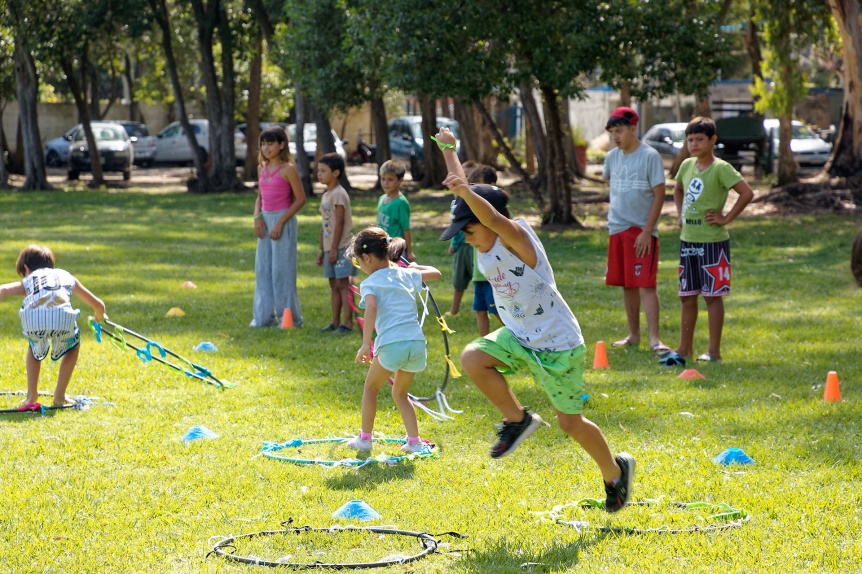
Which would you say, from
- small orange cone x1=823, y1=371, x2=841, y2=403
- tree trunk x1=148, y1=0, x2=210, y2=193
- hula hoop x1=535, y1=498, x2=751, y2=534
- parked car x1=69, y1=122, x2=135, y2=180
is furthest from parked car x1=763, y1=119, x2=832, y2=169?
hula hoop x1=535, y1=498, x2=751, y2=534

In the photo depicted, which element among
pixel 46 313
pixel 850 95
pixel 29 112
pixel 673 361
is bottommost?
pixel 673 361

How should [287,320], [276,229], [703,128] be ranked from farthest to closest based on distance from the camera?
[287,320]
[276,229]
[703,128]

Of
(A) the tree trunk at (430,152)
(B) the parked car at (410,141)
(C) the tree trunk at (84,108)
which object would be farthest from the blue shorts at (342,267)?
(B) the parked car at (410,141)

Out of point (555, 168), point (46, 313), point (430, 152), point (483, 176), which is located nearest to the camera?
point (46, 313)

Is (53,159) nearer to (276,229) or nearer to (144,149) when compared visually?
(144,149)

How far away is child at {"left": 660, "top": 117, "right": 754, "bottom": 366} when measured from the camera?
7.94 m

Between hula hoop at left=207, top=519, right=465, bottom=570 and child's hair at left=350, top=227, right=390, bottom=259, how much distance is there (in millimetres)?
1701

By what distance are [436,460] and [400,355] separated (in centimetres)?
61

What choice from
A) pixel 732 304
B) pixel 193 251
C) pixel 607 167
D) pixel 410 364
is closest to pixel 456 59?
pixel 193 251

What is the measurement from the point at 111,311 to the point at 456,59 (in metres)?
7.91

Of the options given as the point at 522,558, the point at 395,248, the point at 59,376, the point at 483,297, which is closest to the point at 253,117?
the point at 483,297

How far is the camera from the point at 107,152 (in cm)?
3272

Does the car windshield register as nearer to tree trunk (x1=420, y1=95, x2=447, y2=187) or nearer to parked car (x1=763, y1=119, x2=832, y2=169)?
tree trunk (x1=420, y1=95, x2=447, y2=187)

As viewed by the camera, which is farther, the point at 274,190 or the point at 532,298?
the point at 274,190
